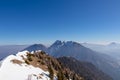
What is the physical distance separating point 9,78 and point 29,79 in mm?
8134

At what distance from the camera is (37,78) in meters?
65.2

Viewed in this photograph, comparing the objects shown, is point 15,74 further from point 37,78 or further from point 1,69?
point 37,78

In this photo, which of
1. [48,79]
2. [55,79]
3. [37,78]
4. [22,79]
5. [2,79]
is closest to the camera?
[2,79]

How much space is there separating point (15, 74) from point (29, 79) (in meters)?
5.26

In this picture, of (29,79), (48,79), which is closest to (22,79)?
(29,79)

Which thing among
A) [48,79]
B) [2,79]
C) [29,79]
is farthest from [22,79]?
[48,79]

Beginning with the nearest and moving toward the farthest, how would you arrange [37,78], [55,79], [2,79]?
1. [2,79]
2. [37,78]
3. [55,79]

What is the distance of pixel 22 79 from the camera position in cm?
5719

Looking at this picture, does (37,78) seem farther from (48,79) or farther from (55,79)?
(55,79)

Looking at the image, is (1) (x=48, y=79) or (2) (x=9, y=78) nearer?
(2) (x=9, y=78)

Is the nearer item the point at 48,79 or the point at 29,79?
the point at 29,79

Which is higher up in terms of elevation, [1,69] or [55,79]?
[1,69]

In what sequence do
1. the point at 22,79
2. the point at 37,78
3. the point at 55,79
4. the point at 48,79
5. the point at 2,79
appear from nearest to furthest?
1. the point at 2,79
2. the point at 22,79
3. the point at 37,78
4. the point at 48,79
5. the point at 55,79

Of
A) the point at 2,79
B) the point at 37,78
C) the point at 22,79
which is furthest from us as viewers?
the point at 37,78
